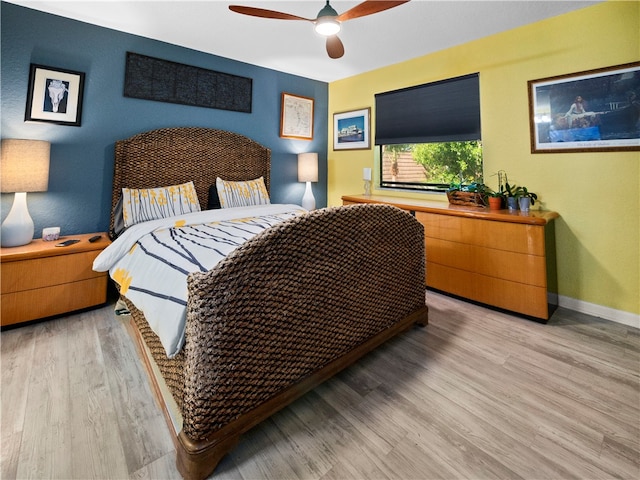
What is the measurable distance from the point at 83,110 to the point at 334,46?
7.87 feet

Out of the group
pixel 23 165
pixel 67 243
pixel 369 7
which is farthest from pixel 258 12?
pixel 67 243

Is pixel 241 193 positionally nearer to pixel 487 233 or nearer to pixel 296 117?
pixel 296 117

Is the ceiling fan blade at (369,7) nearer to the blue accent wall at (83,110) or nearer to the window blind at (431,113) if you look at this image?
the window blind at (431,113)

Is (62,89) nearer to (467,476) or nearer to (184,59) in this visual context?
(184,59)

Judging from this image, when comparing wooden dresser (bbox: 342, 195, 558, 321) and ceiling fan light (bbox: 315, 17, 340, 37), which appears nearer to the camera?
ceiling fan light (bbox: 315, 17, 340, 37)

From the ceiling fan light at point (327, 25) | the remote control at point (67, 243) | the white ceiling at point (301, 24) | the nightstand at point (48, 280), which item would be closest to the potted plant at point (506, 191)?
the white ceiling at point (301, 24)

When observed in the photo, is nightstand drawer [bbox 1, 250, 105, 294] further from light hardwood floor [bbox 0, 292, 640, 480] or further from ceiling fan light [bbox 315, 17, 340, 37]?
ceiling fan light [bbox 315, 17, 340, 37]

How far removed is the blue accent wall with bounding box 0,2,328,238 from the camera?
2.51 metres

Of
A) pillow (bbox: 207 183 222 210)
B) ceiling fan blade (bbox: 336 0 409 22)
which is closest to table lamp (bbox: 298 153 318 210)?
pillow (bbox: 207 183 222 210)

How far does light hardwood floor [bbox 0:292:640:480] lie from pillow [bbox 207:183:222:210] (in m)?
1.70

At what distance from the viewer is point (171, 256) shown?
1.76m

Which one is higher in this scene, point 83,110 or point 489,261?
point 83,110

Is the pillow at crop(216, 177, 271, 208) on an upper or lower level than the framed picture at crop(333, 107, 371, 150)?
lower

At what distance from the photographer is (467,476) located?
1.14 metres
